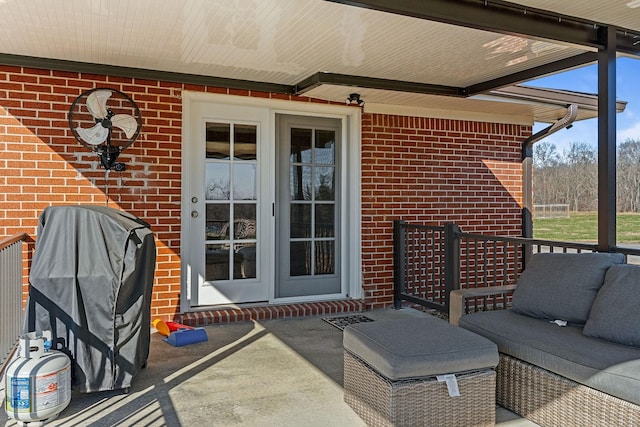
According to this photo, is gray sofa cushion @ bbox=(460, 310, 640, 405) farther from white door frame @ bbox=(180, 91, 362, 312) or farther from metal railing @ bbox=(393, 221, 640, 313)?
white door frame @ bbox=(180, 91, 362, 312)

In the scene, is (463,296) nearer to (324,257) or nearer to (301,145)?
(324,257)

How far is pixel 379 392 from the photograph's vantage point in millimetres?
2406

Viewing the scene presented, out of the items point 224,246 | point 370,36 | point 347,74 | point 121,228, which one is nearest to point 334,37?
point 370,36

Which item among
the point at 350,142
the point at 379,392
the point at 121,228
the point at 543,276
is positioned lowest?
the point at 379,392

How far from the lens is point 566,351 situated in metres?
2.40

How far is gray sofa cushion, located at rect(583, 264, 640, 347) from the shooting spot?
2.40 metres

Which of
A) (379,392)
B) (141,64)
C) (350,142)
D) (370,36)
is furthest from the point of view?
(350,142)

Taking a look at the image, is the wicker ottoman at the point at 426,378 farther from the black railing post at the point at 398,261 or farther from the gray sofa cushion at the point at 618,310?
the black railing post at the point at 398,261

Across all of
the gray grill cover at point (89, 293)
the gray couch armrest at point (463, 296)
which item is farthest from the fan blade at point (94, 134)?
the gray couch armrest at point (463, 296)

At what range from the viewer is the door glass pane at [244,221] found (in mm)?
4809

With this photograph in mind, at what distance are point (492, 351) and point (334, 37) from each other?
2.30 m

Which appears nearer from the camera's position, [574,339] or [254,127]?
[574,339]

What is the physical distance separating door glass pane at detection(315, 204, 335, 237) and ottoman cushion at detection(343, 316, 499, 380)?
2511 millimetres

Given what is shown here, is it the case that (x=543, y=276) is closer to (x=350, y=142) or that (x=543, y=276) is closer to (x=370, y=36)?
(x=370, y=36)
